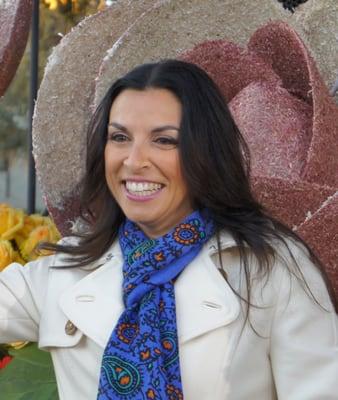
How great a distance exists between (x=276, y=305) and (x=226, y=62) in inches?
24.4

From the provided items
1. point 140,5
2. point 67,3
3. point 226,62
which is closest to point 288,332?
point 226,62

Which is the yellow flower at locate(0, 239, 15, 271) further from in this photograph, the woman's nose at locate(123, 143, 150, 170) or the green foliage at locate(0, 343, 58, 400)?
the woman's nose at locate(123, 143, 150, 170)

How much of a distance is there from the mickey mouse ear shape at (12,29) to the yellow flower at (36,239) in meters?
0.36

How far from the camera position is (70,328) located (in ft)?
3.98

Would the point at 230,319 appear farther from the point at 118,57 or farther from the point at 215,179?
the point at 118,57

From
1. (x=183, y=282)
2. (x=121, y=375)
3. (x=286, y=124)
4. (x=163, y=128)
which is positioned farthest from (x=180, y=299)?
(x=286, y=124)

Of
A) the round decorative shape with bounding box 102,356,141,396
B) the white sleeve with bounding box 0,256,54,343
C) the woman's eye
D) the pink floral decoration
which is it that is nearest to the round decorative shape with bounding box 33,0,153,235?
the pink floral decoration

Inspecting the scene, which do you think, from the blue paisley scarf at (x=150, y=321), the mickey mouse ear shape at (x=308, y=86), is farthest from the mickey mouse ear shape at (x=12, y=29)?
the blue paisley scarf at (x=150, y=321)

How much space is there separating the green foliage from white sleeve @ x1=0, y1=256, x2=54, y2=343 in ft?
0.97

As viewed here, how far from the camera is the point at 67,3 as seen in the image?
97.3 inches

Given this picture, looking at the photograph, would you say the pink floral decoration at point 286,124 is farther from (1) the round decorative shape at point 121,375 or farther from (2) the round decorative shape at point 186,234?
(1) the round decorative shape at point 121,375

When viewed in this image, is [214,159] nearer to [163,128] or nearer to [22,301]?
[163,128]

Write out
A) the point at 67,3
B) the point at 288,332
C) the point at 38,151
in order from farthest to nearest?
the point at 67,3
the point at 38,151
the point at 288,332

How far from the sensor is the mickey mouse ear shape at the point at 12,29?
1.76 metres
